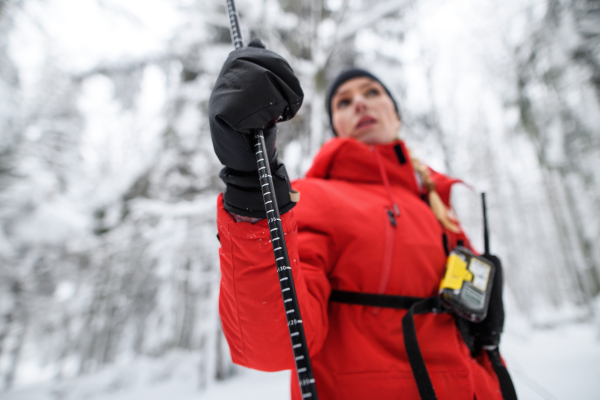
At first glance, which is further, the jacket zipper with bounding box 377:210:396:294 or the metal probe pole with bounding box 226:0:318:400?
the jacket zipper with bounding box 377:210:396:294

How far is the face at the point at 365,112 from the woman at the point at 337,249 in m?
0.02

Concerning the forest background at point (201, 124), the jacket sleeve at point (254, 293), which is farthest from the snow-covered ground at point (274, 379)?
the jacket sleeve at point (254, 293)

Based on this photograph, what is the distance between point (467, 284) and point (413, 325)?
52cm

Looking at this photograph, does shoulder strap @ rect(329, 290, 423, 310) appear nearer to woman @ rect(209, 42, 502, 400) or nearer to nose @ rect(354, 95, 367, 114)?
woman @ rect(209, 42, 502, 400)

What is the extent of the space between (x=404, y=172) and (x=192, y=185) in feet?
23.8

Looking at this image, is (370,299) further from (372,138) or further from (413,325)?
(372,138)

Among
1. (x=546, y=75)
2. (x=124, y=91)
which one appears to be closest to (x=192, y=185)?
(x=124, y=91)

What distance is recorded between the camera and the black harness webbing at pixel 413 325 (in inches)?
44.1

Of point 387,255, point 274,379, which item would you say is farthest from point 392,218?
point 274,379

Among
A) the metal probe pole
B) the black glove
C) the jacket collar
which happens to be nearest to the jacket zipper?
the jacket collar

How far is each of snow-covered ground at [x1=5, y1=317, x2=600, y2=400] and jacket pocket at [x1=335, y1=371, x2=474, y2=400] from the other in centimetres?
418

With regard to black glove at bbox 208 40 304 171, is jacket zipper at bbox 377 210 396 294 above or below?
below

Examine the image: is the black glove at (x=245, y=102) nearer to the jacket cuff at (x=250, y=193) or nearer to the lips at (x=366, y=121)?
the jacket cuff at (x=250, y=193)

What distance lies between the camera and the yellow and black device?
4.55 feet
